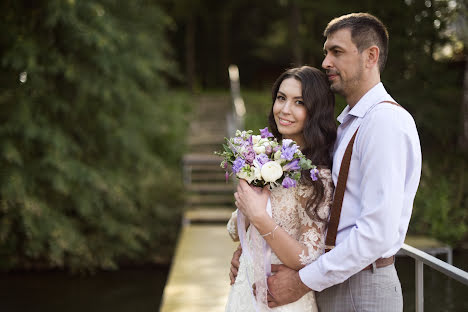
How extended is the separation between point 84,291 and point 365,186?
653cm

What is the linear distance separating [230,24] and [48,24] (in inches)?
654

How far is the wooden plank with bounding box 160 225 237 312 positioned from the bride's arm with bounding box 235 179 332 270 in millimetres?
2767

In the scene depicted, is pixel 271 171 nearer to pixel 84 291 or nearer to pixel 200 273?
pixel 200 273

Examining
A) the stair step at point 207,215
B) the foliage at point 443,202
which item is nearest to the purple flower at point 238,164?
the foliage at point 443,202

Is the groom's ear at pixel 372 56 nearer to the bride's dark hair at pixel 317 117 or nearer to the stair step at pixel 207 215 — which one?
the bride's dark hair at pixel 317 117

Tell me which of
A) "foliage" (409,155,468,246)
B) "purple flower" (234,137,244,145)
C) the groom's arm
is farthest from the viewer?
"foliage" (409,155,468,246)

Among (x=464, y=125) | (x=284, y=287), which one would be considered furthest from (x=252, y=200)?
(x=464, y=125)

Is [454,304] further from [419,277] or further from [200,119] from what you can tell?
[200,119]

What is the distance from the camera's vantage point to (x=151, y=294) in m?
7.28

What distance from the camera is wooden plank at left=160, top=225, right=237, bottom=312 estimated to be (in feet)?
15.2

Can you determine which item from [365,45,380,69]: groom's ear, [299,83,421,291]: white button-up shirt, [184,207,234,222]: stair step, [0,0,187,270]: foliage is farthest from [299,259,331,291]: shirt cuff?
[184,207,234,222]: stair step

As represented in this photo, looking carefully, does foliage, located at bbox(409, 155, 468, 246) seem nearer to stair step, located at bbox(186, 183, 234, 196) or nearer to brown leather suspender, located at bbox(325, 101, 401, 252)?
brown leather suspender, located at bbox(325, 101, 401, 252)

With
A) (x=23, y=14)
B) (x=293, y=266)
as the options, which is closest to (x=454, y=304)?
Result: (x=293, y=266)

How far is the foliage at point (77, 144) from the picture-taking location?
20.6ft
